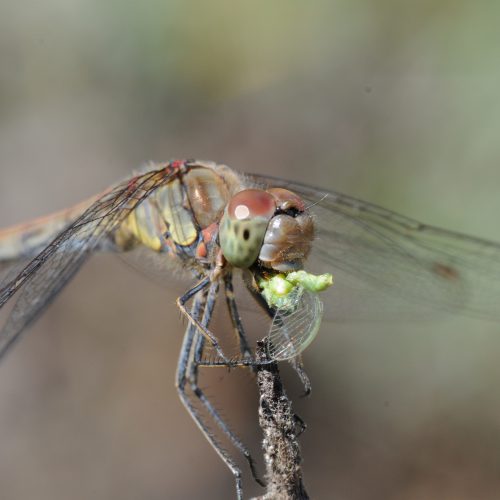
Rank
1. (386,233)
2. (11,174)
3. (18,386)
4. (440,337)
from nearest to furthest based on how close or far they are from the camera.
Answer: (386,233) → (440,337) → (18,386) → (11,174)

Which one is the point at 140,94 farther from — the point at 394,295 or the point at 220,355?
the point at 220,355

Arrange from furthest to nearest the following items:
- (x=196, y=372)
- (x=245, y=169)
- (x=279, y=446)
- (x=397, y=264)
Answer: (x=245, y=169)
(x=397, y=264)
(x=196, y=372)
(x=279, y=446)

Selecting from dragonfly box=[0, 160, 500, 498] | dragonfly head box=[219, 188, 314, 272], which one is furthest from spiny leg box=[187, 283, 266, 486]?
dragonfly head box=[219, 188, 314, 272]

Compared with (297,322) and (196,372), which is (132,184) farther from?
(297,322)

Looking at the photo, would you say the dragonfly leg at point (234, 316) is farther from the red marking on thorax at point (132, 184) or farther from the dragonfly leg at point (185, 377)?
the red marking on thorax at point (132, 184)

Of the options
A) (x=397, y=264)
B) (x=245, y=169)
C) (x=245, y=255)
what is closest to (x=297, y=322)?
(x=245, y=255)

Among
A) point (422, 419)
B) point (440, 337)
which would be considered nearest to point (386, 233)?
point (440, 337)

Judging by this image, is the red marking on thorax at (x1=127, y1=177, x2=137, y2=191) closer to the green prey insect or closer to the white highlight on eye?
the white highlight on eye
